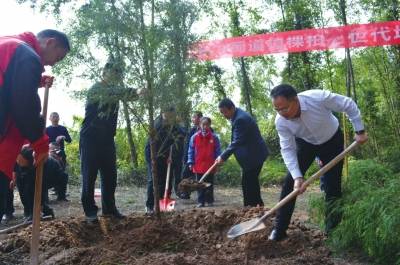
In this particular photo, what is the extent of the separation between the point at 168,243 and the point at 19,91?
228 cm

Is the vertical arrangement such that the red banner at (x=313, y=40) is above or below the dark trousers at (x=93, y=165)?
above

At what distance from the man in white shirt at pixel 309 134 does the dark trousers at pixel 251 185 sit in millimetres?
1505

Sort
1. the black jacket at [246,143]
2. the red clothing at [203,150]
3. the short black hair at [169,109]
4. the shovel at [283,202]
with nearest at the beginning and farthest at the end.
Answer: the shovel at [283,202] → the short black hair at [169,109] → the black jacket at [246,143] → the red clothing at [203,150]

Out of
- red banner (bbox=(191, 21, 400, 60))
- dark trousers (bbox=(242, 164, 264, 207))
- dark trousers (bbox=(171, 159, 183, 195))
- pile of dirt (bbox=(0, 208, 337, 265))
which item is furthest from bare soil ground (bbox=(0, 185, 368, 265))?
red banner (bbox=(191, 21, 400, 60))

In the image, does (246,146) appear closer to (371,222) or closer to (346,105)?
(346,105)

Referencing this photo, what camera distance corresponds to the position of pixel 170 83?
15.8 feet

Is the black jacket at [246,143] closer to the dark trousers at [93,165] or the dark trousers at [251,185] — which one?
the dark trousers at [251,185]

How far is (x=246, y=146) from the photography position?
6.05 metres

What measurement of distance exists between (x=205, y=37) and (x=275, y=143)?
1057 cm

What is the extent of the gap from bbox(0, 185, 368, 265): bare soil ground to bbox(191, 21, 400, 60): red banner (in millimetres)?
4897

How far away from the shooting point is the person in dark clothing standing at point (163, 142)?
16.7ft

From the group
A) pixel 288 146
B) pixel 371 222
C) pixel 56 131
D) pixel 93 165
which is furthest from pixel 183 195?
pixel 371 222

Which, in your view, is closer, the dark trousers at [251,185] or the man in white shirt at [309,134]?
the man in white shirt at [309,134]

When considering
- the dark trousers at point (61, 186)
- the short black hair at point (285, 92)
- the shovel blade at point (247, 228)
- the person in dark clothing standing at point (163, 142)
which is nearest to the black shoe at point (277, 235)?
the shovel blade at point (247, 228)
